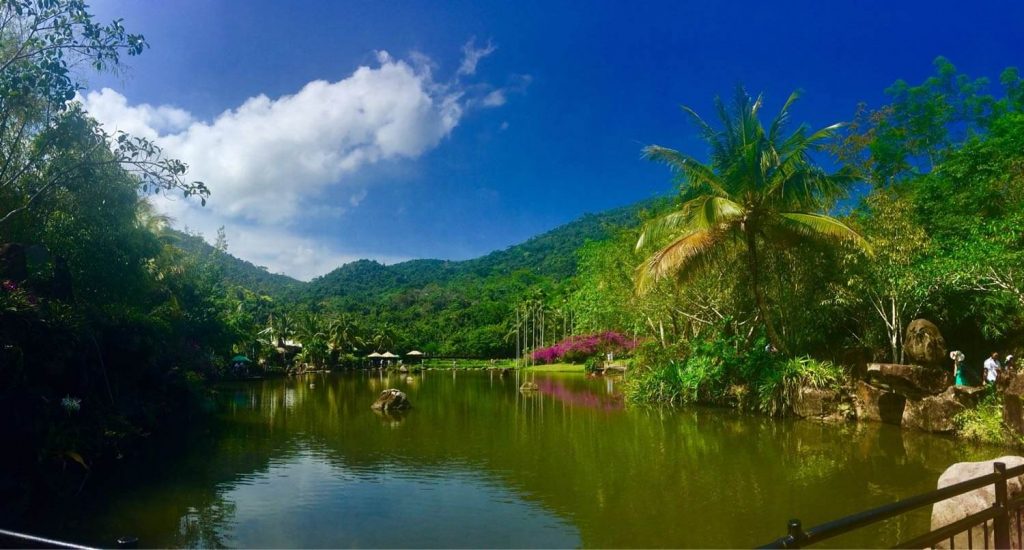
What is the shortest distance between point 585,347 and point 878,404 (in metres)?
30.0

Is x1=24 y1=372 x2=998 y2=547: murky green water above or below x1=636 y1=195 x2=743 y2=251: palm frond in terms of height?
below

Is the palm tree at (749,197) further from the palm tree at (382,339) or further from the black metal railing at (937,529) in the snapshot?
the palm tree at (382,339)

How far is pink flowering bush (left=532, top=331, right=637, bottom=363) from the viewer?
38625mm

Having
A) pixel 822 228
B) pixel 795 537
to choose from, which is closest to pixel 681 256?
pixel 822 228

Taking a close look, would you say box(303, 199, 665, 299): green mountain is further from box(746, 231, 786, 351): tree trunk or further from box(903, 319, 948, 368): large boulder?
box(903, 319, 948, 368): large boulder

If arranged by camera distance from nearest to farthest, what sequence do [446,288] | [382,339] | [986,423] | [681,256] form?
[986,423], [681,256], [382,339], [446,288]

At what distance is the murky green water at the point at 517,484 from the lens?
7316mm

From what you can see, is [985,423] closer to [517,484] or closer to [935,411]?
[935,411]

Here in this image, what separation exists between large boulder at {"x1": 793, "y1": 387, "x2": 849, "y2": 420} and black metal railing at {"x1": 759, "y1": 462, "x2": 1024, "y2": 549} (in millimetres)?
12863

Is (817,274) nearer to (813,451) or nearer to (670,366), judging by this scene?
(670,366)

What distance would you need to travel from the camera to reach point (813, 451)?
11867 millimetres

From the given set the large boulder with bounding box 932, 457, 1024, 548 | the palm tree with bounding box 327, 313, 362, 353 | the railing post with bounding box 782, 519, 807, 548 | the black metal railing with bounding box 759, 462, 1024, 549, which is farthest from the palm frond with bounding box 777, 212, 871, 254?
the palm tree with bounding box 327, 313, 362, 353

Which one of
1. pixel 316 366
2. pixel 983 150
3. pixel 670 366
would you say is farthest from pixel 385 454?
pixel 316 366

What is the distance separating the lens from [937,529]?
10.1 ft
